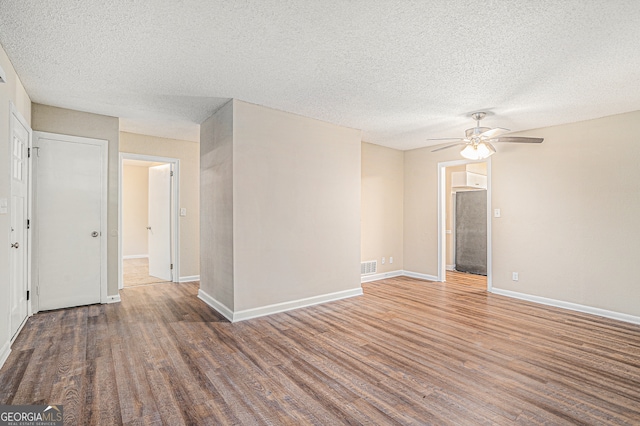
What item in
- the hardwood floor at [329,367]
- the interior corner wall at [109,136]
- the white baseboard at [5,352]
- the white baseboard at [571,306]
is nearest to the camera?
the hardwood floor at [329,367]

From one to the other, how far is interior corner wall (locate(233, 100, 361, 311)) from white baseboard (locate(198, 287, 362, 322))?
5 centimetres

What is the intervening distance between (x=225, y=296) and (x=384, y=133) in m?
3.48

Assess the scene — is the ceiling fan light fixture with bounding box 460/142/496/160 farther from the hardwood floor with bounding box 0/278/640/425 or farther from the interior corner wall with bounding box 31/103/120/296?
the interior corner wall with bounding box 31/103/120/296

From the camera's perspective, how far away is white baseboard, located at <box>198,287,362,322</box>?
3816 millimetres

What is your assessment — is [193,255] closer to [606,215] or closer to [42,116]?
[42,116]

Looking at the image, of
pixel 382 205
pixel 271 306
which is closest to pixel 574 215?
pixel 382 205

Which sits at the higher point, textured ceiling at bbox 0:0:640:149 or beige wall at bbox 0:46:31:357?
textured ceiling at bbox 0:0:640:149

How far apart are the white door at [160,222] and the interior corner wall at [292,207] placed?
8.69ft

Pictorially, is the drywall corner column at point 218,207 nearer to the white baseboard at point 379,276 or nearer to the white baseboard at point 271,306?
the white baseboard at point 271,306

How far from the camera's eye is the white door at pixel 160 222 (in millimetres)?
5832

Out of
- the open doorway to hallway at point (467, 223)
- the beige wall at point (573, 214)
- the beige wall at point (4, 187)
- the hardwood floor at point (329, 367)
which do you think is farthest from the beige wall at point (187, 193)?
the beige wall at point (573, 214)

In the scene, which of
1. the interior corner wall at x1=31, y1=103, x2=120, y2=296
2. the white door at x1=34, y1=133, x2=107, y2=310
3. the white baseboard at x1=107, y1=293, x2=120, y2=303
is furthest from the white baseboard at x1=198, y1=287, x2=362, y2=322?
the white door at x1=34, y1=133, x2=107, y2=310

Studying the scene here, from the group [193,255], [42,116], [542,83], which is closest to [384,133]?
[542,83]

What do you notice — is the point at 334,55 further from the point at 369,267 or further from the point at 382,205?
the point at 369,267
